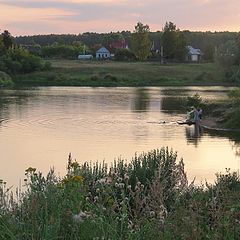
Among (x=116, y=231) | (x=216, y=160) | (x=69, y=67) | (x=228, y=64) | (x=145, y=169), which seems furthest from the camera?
(x=69, y=67)

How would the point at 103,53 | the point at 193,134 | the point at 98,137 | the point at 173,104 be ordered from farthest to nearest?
the point at 103,53, the point at 173,104, the point at 193,134, the point at 98,137

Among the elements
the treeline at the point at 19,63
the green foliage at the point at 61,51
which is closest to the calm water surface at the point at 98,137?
the treeline at the point at 19,63

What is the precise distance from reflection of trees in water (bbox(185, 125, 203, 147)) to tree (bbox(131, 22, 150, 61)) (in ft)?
285

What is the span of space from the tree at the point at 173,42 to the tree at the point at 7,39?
3122 centimetres

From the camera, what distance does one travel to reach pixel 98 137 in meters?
30.7

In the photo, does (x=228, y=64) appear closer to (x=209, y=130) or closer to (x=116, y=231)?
(x=209, y=130)

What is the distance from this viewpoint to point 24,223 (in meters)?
5.27

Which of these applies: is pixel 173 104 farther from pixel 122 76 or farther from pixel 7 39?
pixel 7 39

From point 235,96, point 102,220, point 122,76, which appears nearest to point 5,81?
point 122,76

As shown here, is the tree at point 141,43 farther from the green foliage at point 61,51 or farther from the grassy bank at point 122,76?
the green foliage at point 61,51

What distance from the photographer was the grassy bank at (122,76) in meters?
93.2

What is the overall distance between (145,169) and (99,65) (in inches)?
3792

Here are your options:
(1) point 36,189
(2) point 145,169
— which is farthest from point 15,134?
(1) point 36,189

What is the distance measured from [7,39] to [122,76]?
120 feet
